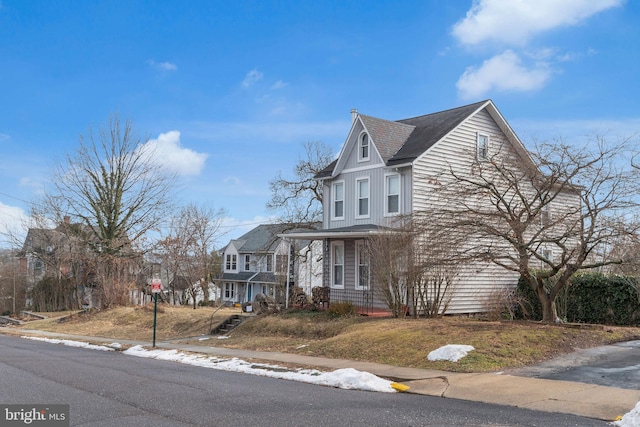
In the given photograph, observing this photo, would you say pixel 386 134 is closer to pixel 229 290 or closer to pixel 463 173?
pixel 463 173

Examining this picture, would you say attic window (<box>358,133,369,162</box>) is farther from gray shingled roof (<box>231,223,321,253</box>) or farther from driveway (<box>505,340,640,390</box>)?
gray shingled roof (<box>231,223,321,253</box>)

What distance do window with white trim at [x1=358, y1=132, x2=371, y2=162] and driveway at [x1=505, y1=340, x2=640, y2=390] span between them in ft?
43.3

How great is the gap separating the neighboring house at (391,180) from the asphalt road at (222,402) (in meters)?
11.5

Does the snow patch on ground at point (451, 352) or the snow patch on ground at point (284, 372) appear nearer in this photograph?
the snow patch on ground at point (284, 372)

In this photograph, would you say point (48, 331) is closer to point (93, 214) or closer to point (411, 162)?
point (93, 214)

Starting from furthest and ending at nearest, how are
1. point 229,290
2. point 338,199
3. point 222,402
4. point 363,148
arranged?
point 229,290 → point 338,199 → point 363,148 → point 222,402

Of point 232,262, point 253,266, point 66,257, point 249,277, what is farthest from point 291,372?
Answer: point 232,262

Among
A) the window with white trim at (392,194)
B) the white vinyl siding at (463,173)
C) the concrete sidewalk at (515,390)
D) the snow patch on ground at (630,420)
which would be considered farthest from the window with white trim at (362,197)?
the snow patch on ground at (630,420)

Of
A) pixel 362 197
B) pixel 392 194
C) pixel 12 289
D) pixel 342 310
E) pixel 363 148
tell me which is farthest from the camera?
pixel 12 289

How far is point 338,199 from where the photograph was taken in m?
26.6

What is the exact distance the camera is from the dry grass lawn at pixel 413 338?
1358 cm

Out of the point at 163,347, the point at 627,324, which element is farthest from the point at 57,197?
the point at 627,324
